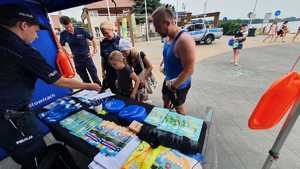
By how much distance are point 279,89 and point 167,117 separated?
79cm

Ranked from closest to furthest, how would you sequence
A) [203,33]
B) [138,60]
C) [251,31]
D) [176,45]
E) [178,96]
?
1. [176,45]
2. [178,96]
3. [138,60]
4. [203,33]
5. [251,31]

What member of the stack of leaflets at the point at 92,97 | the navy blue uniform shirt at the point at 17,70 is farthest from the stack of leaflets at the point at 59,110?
the navy blue uniform shirt at the point at 17,70

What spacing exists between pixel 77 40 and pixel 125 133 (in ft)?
8.94

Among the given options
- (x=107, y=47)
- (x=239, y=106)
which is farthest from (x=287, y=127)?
(x=107, y=47)

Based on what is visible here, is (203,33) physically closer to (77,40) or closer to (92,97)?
(77,40)

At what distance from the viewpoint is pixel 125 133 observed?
1153 mm

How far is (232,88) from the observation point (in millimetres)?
3707

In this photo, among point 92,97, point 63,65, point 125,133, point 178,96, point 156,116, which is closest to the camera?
point 125,133

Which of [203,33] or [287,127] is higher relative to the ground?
[203,33]

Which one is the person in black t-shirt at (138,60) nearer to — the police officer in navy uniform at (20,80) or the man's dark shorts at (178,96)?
the man's dark shorts at (178,96)

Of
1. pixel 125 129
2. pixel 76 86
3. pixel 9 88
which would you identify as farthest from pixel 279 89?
pixel 9 88

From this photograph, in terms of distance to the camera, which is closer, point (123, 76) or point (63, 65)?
point (123, 76)

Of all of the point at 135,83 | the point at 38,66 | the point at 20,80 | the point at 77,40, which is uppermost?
the point at 77,40

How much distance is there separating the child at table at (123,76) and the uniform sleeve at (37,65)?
839 millimetres
